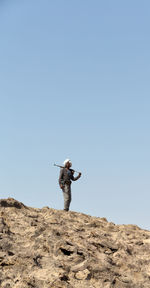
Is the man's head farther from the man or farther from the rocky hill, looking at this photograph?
the rocky hill

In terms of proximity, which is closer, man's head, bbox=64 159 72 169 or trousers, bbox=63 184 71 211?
trousers, bbox=63 184 71 211

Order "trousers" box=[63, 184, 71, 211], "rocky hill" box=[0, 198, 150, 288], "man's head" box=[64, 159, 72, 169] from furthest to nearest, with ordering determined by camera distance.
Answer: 1. "man's head" box=[64, 159, 72, 169]
2. "trousers" box=[63, 184, 71, 211]
3. "rocky hill" box=[0, 198, 150, 288]

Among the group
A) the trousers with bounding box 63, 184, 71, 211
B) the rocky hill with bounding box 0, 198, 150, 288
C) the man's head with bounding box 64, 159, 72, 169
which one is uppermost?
the man's head with bounding box 64, 159, 72, 169

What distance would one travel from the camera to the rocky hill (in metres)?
15.5

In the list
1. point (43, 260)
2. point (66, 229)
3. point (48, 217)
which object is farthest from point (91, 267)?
point (48, 217)

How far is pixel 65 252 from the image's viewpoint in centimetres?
1720

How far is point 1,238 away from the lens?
17438 mm

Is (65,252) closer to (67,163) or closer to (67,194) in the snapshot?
(67,194)

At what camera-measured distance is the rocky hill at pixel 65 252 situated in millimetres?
15531

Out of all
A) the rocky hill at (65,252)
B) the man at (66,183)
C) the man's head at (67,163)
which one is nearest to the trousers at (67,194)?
the man at (66,183)

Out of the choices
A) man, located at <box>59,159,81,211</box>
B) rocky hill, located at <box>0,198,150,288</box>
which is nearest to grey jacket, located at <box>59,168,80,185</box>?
man, located at <box>59,159,81,211</box>

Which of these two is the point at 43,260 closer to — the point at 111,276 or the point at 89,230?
the point at 111,276

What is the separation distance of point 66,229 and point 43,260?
2933 millimetres

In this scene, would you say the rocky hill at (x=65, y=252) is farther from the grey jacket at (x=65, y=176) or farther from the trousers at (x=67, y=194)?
the grey jacket at (x=65, y=176)
